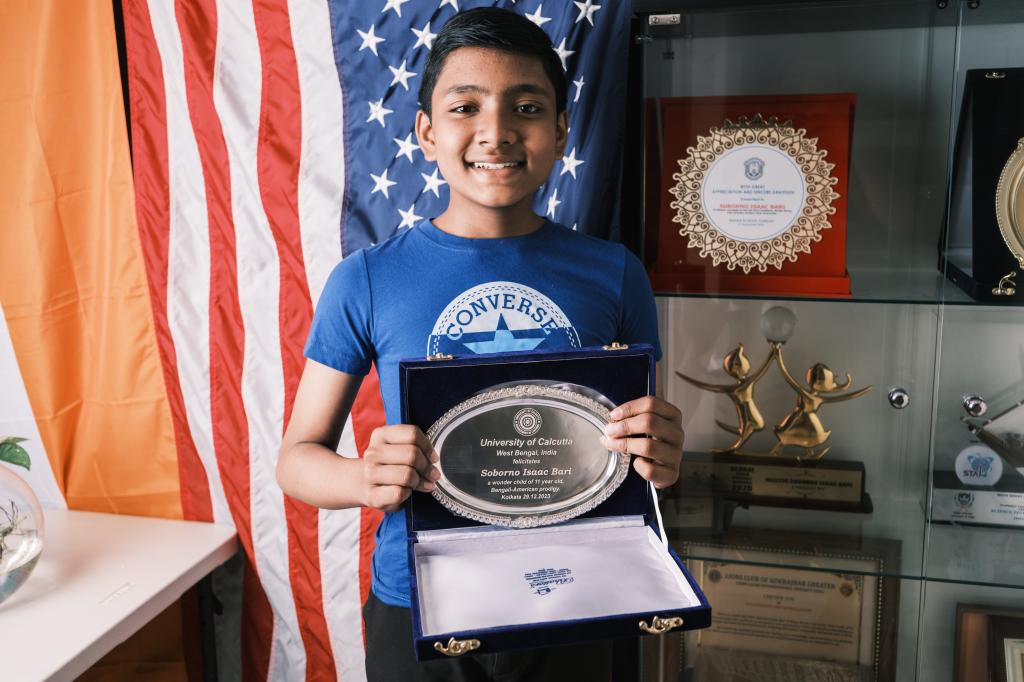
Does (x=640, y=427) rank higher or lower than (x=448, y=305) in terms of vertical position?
lower

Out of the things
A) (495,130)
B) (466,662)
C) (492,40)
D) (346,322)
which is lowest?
(466,662)

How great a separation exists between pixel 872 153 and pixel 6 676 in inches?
73.3

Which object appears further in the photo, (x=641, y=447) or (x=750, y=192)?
(x=750, y=192)

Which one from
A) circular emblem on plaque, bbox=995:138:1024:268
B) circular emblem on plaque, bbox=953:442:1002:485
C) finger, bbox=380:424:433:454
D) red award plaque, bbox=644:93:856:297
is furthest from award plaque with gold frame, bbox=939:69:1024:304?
finger, bbox=380:424:433:454

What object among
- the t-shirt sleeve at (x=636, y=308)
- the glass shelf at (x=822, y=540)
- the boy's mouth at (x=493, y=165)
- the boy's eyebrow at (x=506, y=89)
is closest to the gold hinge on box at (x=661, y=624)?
the t-shirt sleeve at (x=636, y=308)

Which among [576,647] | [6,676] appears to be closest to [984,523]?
[576,647]

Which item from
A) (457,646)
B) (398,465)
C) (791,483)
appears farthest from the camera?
(791,483)

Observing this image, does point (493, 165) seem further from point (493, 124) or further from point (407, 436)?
point (407, 436)

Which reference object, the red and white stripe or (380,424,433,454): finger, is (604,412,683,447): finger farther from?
the red and white stripe

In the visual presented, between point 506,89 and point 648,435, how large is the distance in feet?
1.87

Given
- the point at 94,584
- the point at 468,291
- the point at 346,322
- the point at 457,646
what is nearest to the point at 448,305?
the point at 468,291

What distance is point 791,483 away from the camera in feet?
5.40

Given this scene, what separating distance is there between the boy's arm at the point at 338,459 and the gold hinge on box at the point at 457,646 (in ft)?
0.71

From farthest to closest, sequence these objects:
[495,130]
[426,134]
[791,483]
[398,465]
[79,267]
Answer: [79,267], [791,483], [426,134], [495,130], [398,465]
